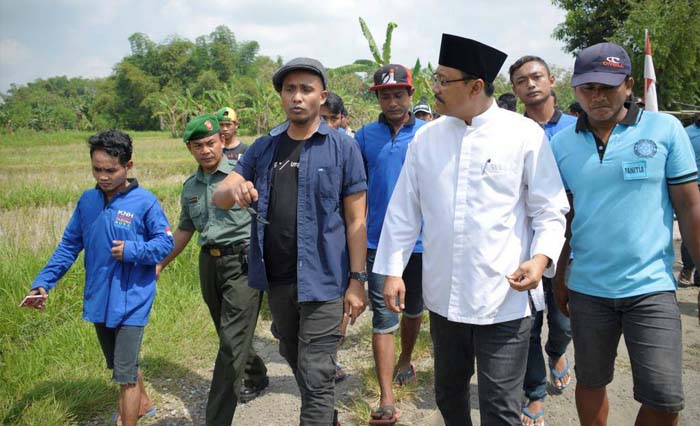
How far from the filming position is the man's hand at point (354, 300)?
278cm

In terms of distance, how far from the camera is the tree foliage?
53.5 ft

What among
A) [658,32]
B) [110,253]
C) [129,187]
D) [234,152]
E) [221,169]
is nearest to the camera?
[110,253]

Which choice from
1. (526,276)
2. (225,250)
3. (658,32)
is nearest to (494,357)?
(526,276)

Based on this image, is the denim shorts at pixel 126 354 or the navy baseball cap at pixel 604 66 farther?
the denim shorts at pixel 126 354

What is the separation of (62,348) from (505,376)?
11.7ft

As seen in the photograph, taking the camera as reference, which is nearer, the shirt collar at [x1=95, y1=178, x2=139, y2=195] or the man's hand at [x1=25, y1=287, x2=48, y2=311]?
the man's hand at [x1=25, y1=287, x2=48, y2=311]

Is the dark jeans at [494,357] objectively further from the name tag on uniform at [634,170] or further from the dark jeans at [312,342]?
the name tag on uniform at [634,170]

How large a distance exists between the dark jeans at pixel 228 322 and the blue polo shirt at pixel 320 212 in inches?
23.4

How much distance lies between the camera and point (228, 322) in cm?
340

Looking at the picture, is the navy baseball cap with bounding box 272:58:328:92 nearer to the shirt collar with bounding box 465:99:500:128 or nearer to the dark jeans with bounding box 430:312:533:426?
the shirt collar with bounding box 465:99:500:128

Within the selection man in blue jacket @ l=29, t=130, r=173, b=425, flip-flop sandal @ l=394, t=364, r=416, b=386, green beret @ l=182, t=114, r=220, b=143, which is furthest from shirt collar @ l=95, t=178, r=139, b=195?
flip-flop sandal @ l=394, t=364, r=416, b=386

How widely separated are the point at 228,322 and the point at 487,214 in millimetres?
1888

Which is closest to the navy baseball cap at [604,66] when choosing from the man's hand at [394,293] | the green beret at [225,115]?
the man's hand at [394,293]

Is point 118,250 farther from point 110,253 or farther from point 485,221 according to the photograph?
point 485,221
